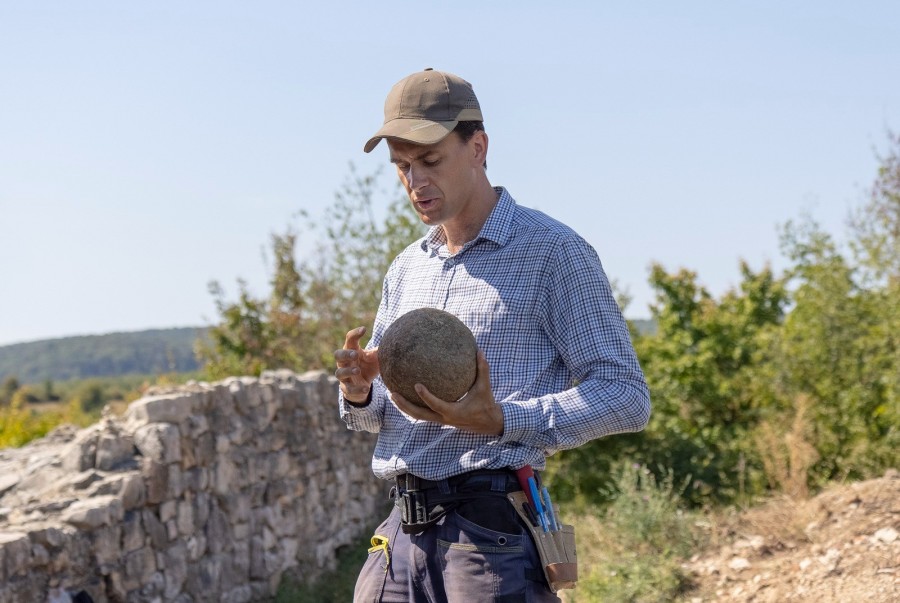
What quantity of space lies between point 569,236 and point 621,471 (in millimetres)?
8316

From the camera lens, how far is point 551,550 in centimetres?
254

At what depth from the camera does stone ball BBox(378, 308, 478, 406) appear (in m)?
2.43

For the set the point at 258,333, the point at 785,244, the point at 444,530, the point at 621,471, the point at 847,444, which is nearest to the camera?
the point at 444,530

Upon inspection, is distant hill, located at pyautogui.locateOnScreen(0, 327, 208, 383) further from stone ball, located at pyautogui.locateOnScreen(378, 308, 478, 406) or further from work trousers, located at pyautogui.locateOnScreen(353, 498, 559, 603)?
stone ball, located at pyautogui.locateOnScreen(378, 308, 478, 406)

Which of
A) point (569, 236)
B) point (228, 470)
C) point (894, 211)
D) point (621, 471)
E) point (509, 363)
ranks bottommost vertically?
point (621, 471)

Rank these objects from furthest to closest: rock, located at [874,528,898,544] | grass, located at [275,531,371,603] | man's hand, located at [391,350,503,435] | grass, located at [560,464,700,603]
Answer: grass, located at [275,531,371,603] < grass, located at [560,464,700,603] < rock, located at [874,528,898,544] < man's hand, located at [391,350,503,435]

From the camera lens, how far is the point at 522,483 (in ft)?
8.46

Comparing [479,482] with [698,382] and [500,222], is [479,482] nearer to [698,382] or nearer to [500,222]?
[500,222]

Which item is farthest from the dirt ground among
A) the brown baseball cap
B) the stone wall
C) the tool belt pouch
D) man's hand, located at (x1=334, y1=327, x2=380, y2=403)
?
the brown baseball cap

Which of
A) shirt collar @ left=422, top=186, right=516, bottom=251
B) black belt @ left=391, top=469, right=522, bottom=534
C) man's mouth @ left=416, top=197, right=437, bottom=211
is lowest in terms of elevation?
black belt @ left=391, top=469, right=522, bottom=534

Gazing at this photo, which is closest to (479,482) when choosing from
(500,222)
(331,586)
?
(500,222)

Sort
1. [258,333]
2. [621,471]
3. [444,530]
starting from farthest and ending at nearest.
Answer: [258,333] → [621,471] → [444,530]

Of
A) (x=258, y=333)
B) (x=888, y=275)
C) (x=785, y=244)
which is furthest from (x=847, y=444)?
(x=258, y=333)

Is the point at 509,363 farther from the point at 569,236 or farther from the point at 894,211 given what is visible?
the point at 894,211
